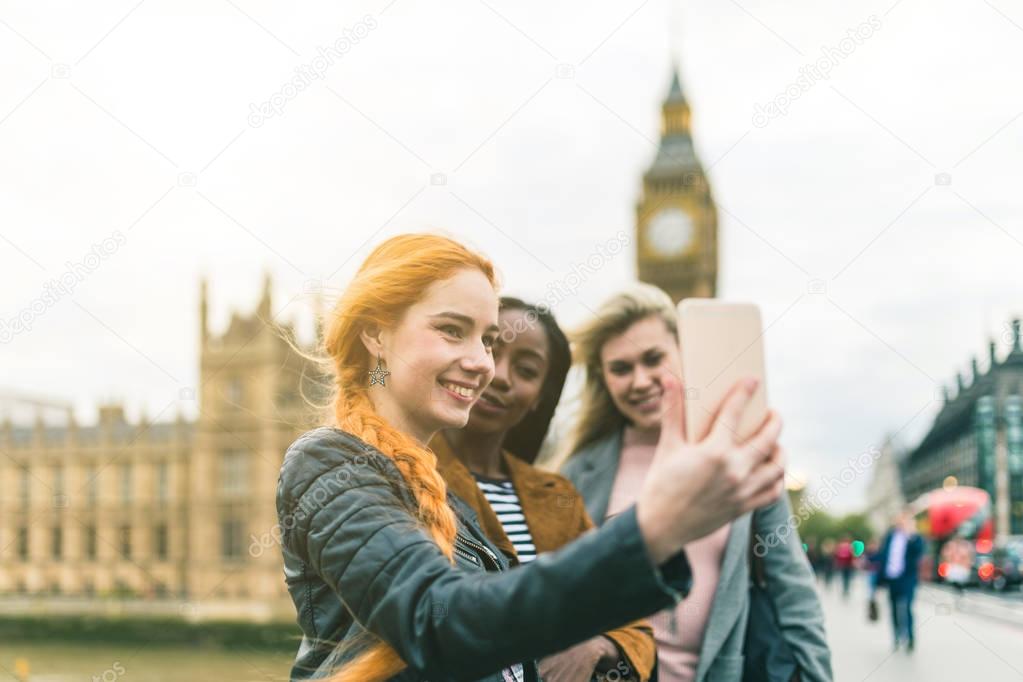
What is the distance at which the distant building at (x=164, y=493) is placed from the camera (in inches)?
2067

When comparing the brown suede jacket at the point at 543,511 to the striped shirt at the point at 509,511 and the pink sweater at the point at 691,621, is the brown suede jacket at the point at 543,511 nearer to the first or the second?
the striped shirt at the point at 509,511

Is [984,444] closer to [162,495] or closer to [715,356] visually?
[162,495]

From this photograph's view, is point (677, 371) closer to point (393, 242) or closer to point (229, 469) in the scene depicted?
point (393, 242)

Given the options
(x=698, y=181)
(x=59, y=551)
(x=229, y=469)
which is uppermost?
(x=698, y=181)

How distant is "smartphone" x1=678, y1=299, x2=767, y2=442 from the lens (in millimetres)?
985

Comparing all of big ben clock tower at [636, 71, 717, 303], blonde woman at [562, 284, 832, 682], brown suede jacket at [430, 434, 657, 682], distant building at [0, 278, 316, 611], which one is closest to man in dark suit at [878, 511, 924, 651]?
blonde woman at [562, 284, 832, 682]

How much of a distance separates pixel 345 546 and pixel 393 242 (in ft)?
1.63

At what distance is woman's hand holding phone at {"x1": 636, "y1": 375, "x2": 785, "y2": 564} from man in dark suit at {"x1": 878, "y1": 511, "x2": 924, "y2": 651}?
30.0 feet

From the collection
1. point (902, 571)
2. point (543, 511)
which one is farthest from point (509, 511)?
point (902, 571)

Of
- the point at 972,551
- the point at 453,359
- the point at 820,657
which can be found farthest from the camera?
the point at 972,551

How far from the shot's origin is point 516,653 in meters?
0.98

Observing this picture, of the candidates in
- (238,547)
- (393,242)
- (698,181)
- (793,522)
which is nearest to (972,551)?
(793,522)

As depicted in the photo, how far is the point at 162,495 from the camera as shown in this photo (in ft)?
191

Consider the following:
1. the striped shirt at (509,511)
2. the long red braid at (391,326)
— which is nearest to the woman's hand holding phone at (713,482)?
the long red braid at (391,326)
